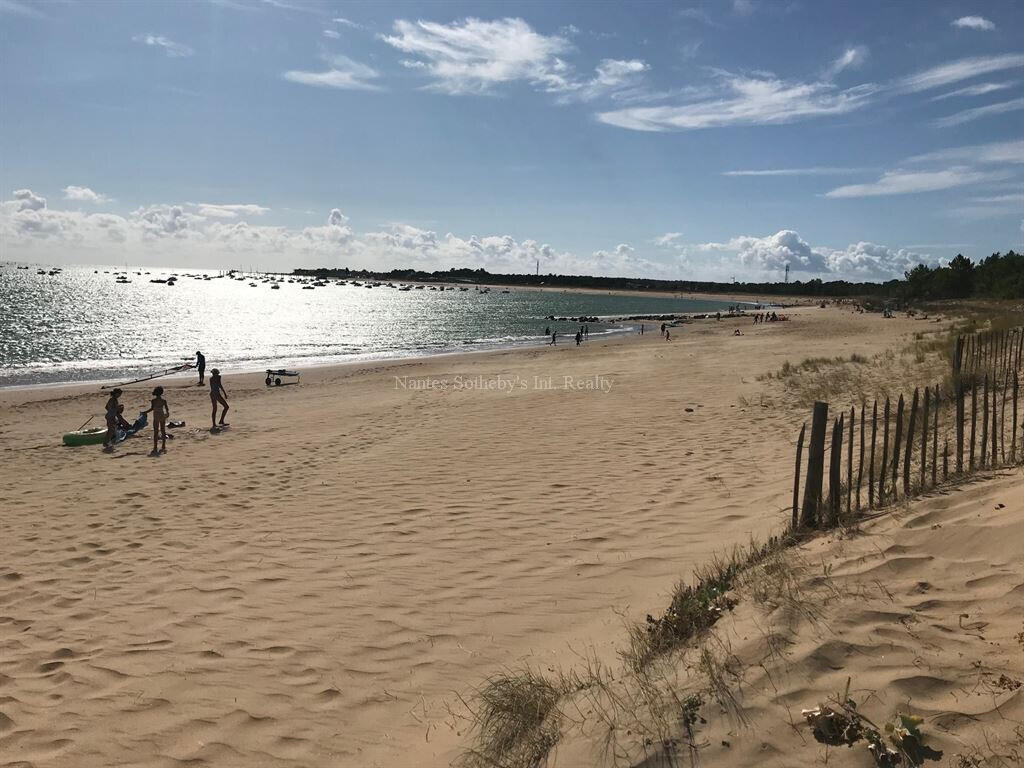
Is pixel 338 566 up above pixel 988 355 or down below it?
below

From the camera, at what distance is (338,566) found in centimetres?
645

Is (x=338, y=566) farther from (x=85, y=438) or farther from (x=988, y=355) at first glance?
(x=988, y=355)

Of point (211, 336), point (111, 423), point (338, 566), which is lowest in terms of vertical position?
point (338, 566)

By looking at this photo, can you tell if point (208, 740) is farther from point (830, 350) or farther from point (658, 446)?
point (830, 350)

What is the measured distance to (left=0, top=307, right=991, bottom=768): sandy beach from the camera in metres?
4.04

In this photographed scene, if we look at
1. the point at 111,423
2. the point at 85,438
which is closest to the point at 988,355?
the point at 111,423

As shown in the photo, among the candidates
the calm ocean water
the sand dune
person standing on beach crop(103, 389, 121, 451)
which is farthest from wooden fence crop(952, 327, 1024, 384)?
the calm ocean water

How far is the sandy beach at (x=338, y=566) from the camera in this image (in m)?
4.04

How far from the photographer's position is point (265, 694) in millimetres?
4273

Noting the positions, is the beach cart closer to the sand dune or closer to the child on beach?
the child on beach

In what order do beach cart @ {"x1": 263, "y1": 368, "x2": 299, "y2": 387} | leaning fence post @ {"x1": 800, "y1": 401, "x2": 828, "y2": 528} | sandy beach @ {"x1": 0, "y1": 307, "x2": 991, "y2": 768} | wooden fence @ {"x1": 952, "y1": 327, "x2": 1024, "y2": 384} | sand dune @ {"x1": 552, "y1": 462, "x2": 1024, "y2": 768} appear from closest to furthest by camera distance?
sand dune @ {"x1": 552, "y1": 462, "x2": 1024, "y2": 768} → sandy beach @ {"x1": 0, "y1": 307, "x2": 991, "y2": 768} → leaning fence post @ {"x1": 800, "y1": 401, "x2": 828, "y2": 528} → wooden fence @ {"x1": 952, "y1": 327, "x2": 1024, "y2": 384} → beach cart @ {"x1": 263, "y1": 368, "x2": 299, "y2": 387}

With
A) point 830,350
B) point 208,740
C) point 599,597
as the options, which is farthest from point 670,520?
point 830,350

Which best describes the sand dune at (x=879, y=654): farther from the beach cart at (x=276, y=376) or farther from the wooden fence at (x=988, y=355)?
the beach cart at (x=276, y=376)

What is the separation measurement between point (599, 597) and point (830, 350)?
2575 centimetres
